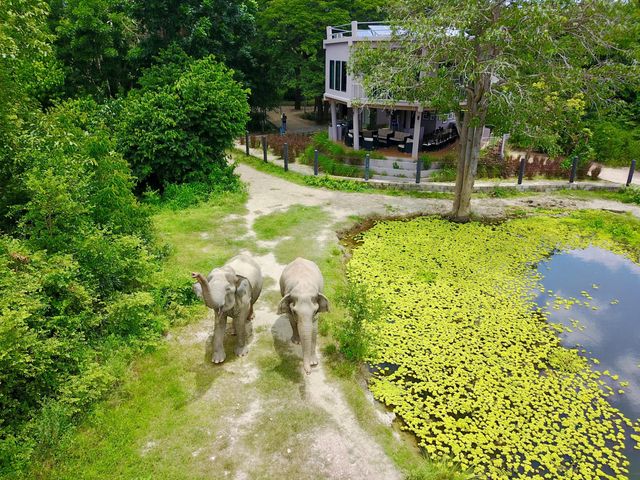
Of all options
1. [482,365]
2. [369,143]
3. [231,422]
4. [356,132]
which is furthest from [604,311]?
[356,132]

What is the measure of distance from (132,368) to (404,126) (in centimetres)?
2103

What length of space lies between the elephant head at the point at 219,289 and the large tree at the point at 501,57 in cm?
830

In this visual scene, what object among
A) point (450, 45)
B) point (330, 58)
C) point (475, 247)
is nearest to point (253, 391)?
point (475, 247)

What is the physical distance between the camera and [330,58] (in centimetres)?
2336

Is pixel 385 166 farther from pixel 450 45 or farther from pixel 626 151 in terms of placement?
pixel 626 151

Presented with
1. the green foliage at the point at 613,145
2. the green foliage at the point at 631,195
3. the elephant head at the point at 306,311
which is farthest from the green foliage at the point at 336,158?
the elephant head at the point at 306,311

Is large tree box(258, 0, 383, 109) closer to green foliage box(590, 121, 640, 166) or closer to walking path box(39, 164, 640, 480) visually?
green foliage box(590, 121, 640, 166)

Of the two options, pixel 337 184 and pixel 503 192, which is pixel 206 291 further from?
pixel 503 192

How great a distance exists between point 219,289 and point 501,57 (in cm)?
981

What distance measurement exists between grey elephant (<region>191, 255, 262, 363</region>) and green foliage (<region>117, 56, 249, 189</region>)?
9.22 metres

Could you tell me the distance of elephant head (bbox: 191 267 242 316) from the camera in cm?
682

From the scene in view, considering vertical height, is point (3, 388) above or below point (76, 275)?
below

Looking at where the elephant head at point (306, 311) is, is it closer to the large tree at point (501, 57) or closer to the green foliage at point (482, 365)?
the green foliage at point (482, 365)

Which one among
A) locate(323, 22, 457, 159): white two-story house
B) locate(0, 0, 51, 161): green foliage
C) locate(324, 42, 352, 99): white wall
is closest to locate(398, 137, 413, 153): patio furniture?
locate(323, 22, 457, 159): white two-story house
